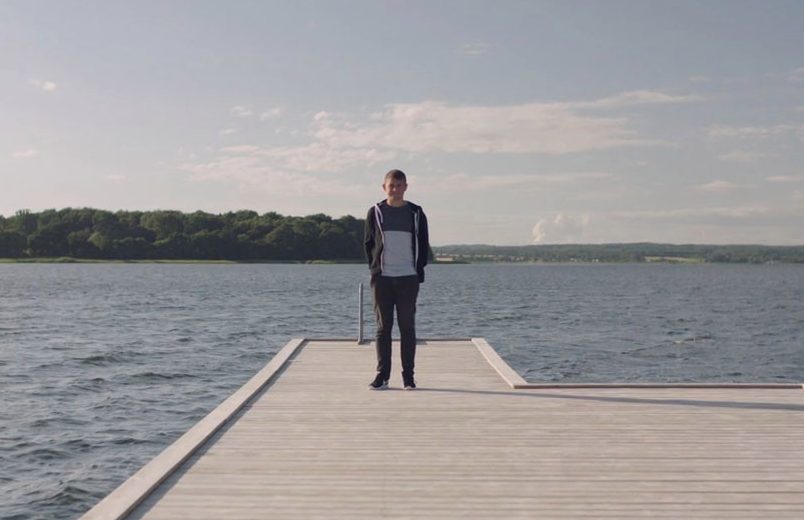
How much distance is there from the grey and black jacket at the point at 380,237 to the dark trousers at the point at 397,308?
0.13 metres

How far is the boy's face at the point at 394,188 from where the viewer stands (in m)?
7.62

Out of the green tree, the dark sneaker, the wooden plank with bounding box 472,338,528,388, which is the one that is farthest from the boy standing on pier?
the green tree

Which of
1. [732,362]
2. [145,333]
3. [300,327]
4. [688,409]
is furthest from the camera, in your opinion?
Result: [300,327]

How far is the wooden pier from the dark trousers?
43 centimetres

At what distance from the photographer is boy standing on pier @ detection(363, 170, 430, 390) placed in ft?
25.5

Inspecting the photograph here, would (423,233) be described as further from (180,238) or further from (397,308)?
(180,238)

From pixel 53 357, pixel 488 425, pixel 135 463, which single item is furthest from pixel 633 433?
pixel 53 357

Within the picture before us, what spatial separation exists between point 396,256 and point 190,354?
14.3 meters

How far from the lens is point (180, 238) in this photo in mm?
138875

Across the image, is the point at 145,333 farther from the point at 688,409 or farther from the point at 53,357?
the point at 688,409

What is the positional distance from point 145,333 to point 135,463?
18263 mm

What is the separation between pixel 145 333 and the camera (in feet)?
89.0

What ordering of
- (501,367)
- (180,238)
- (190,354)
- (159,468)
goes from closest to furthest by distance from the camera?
1. (159,468)
2. (501,367)
3. (190,354)
4. (180,238)

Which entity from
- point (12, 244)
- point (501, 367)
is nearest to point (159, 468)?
point (501, 367)
